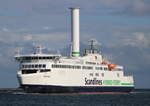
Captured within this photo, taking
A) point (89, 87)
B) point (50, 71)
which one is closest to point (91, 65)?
point (89, 87)

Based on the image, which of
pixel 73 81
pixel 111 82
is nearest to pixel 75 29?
pixel 111 82

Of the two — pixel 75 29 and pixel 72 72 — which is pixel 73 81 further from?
pixel 75 29

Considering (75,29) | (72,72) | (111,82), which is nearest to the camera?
(72,72)

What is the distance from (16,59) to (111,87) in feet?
78.3

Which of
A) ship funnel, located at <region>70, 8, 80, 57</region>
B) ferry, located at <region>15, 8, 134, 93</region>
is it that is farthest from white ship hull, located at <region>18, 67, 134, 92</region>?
ship funnel, located at <region>70, 8, 80, 57</region>

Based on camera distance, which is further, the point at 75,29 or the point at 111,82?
the point at 111,82

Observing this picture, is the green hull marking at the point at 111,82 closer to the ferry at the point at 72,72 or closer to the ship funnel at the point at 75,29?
the ferry at the point at 72,72

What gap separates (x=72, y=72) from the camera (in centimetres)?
9419

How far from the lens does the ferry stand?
293 feet

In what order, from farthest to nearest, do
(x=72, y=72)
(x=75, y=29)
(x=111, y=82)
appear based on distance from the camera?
(x=111, y=82), (x=75, y=29), (x=72, y=72)

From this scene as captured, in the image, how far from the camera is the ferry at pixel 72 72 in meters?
89.4

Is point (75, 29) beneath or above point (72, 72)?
above

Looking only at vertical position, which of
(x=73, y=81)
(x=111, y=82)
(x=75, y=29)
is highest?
(x=75, y=29)

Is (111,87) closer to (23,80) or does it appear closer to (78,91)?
(78,91)
